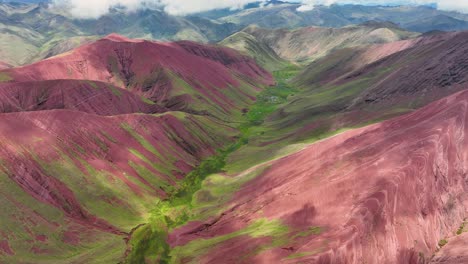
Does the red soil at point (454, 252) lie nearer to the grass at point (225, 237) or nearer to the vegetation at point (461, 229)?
the vegetation at point (461, 229)

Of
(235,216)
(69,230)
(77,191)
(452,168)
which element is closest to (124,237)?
(69,230)

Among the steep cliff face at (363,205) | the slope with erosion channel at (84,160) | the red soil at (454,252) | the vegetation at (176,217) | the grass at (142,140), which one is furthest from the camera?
the grass at (142,140)

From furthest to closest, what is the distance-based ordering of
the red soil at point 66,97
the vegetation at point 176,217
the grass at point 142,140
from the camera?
the red soil at point 66,97 → the grass at point 142,140 → the vegetation at point 176,217

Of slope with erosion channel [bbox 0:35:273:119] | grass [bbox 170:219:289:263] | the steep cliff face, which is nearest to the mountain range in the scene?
the steep cliff face

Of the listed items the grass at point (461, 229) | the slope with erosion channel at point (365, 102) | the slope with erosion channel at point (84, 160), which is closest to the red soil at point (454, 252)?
the grass at point (461, 229)

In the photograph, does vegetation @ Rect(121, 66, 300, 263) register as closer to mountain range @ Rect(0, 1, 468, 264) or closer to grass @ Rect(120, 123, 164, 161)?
grass @ Rect(120, 123, 164, 161)

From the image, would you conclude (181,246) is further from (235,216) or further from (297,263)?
(297,263)

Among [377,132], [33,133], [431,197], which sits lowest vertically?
[431,197]
